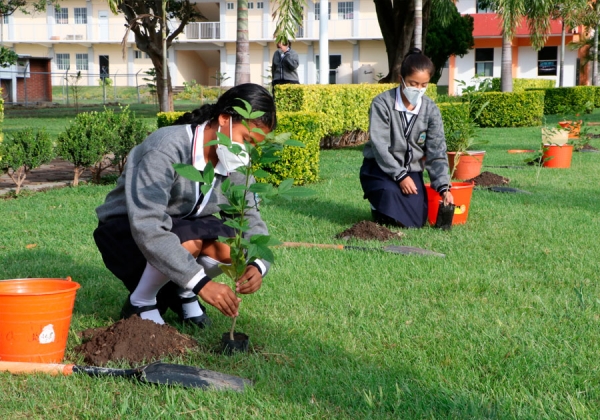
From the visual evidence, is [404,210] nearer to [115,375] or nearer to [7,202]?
[115,375]

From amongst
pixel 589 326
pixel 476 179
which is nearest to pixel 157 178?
pixel 589 326

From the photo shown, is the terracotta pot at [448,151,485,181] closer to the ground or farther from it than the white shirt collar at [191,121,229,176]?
closer to the ground

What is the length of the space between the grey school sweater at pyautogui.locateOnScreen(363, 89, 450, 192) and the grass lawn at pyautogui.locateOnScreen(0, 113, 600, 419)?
0.56m

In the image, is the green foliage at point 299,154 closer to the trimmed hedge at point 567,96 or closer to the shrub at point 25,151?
the shrub at point 25,151

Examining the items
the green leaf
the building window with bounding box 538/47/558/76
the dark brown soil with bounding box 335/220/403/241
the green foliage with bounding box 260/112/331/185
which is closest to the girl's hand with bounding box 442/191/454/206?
the dark brown soil with bounding box 335/220/403/241

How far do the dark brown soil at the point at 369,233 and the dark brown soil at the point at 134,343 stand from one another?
2.56 m

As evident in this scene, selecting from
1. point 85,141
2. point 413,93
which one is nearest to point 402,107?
point 413,93

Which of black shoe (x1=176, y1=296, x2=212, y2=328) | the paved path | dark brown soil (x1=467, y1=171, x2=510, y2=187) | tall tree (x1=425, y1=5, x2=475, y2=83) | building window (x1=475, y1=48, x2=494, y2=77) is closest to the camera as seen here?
black shoe (x1=176, y1=296, x2=212, y2=328)

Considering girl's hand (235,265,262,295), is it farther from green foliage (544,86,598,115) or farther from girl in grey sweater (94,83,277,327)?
green foliage (544,86,598,115)

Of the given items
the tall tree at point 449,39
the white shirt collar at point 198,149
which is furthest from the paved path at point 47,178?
the tall tree at point 449,39

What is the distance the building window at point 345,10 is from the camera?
4349 centimetres

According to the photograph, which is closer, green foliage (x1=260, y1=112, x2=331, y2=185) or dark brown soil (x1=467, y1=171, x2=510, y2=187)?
dark brown soil (x1=467, y1=171, x2=510, y2=187)

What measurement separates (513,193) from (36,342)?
6.06 metres

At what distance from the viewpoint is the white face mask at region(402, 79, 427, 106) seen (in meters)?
5.97
